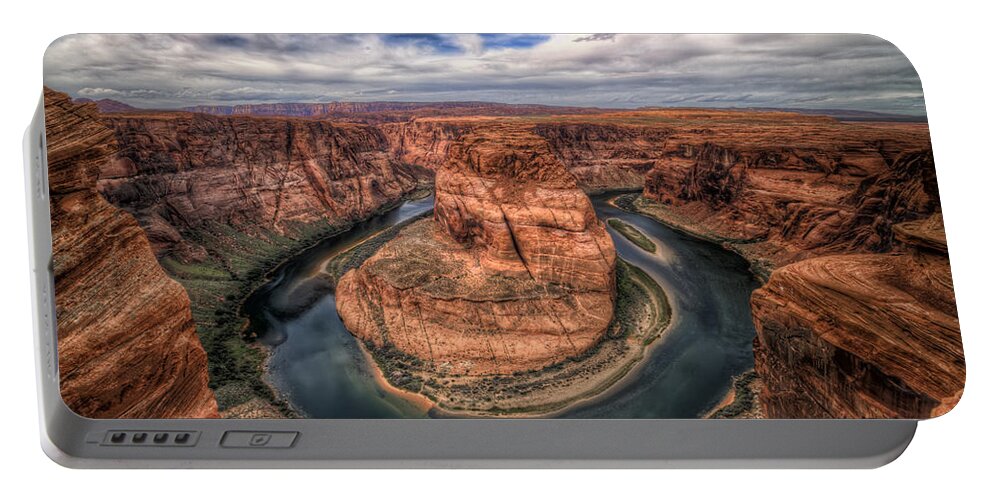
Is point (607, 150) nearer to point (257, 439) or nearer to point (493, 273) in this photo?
point (493, 273)

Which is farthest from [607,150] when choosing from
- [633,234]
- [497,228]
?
[497,228]

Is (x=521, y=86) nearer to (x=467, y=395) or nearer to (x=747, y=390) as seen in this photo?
(x=467, y=395)

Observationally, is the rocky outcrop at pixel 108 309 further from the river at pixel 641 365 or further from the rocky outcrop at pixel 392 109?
the rocky outcrop at pixel 392 109

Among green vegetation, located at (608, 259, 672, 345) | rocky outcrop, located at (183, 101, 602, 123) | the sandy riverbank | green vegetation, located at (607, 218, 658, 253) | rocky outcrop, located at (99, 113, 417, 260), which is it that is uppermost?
rocky outcrop, located at (183, 101, 602, 123)

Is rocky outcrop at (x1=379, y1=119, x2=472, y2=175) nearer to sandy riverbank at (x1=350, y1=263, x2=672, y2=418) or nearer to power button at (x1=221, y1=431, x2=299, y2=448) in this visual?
sandy riverbank at (x1=350, y1=263, x2=672, y2=418)

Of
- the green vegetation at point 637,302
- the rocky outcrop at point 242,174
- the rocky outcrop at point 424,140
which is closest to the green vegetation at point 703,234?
the green vegetation at point 637,302

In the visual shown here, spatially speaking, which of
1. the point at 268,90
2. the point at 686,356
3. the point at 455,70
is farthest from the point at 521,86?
the point at 686,356

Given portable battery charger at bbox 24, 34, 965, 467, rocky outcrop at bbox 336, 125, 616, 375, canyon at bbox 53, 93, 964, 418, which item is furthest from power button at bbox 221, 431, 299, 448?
rocky outcrop at bbox 336, 125, 616, 375
